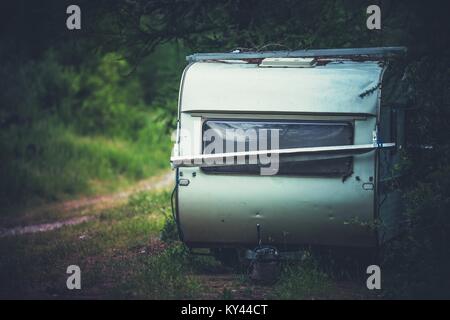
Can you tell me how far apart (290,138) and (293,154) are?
0.22 m

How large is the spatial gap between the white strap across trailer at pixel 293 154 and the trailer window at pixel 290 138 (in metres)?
0.08

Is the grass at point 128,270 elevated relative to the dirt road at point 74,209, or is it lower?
elevated

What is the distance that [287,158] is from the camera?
947 cm

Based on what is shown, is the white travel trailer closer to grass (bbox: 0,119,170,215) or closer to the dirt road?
the dirt road

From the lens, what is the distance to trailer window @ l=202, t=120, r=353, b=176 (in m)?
9.43

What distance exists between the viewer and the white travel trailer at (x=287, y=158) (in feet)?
30.6

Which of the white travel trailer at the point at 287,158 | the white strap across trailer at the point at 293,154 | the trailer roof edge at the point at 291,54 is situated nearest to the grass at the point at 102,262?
the white travel trailer at the point at 287,158

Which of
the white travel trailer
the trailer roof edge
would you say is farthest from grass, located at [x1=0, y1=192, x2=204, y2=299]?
the trailer roof edge

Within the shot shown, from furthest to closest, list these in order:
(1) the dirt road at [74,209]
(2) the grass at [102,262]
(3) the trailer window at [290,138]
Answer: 1. (1) the dirt road at [74,209]
2. (3) the trailer window at [290,138]
3. (2) the grass at [102,262]

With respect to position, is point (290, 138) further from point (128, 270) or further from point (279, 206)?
point (128, 270)

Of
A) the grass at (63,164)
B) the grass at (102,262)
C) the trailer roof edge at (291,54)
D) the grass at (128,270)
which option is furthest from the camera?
the grass at (63,164)

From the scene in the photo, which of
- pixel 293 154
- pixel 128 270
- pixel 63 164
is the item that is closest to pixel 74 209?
pixel 63 164

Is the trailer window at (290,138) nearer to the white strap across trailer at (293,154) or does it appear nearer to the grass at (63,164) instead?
the white strap across trailer at (293,154)

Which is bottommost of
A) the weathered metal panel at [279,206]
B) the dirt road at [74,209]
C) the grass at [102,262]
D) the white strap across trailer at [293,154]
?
the dirt road at [74,209]
